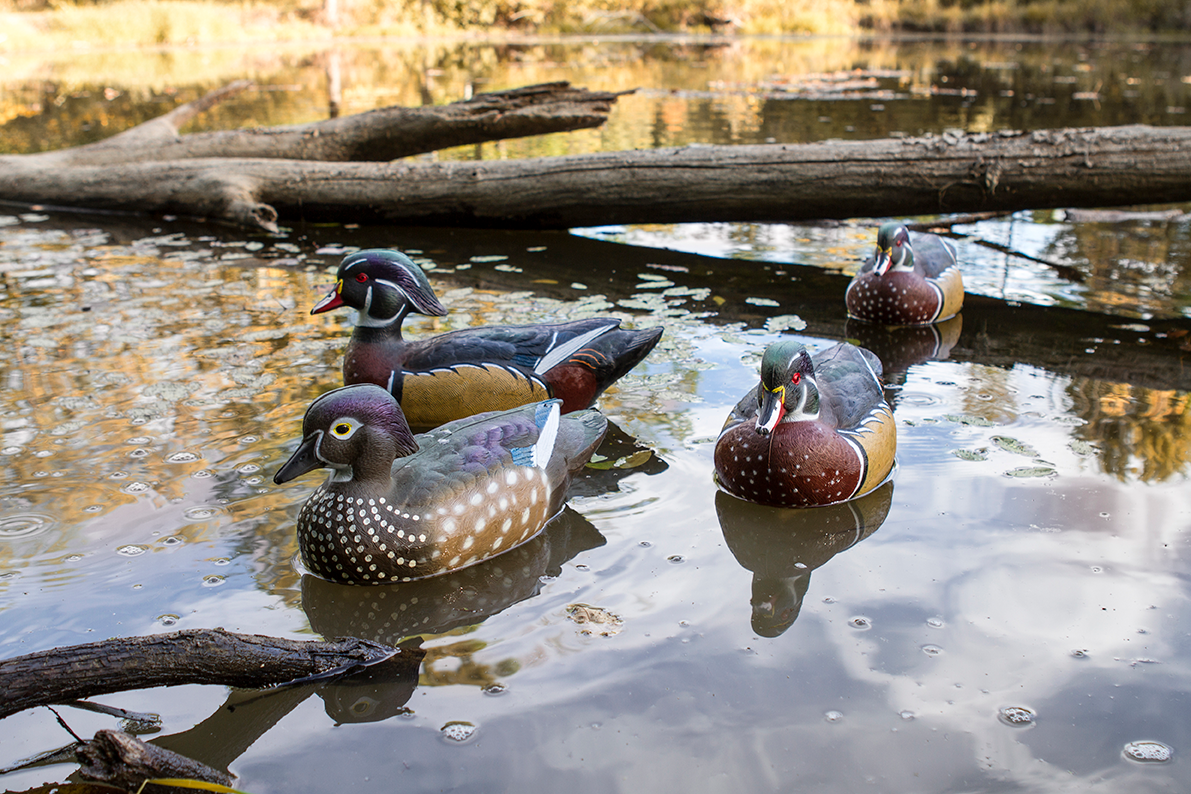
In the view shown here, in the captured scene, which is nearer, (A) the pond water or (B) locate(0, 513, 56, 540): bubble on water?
(A) the pond water

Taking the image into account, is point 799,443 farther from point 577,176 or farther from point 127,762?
point 577,176

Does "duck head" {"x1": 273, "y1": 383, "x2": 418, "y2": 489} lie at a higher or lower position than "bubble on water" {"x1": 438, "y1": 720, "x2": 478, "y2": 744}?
higher

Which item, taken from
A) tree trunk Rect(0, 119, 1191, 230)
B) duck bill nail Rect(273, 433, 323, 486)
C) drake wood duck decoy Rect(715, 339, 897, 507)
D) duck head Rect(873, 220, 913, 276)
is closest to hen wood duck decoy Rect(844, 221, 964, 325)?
duck head Rect(873, 220, 913, 276)

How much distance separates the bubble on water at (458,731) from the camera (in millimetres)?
2658

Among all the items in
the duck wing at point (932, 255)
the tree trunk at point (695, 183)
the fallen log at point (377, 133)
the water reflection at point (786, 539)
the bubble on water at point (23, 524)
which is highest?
the fallen log at point (377, 133)

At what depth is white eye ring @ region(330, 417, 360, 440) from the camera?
3.31 metres

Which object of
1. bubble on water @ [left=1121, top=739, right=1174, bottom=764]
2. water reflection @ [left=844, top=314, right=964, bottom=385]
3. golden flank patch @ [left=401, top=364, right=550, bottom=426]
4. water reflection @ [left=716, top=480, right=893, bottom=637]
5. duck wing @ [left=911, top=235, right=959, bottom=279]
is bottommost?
bubble on water @ [left=1121, top=739, right=1174, bottom=764]

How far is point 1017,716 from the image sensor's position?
8.97ft

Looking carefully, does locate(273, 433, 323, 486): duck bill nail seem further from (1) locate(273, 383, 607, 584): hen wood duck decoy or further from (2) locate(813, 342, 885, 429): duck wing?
(2) locate(813, 342, 885, 429): duck wing

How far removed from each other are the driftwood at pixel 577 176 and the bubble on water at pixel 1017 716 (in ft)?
17.3

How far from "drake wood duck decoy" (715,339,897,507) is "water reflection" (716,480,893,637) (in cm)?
5

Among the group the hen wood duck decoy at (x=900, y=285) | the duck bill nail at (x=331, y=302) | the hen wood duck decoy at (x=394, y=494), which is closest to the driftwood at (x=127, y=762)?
the hen wood duck decoy at (x=394, y=494)

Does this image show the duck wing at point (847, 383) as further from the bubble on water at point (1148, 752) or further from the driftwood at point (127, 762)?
the driftwood at point (127, 762)

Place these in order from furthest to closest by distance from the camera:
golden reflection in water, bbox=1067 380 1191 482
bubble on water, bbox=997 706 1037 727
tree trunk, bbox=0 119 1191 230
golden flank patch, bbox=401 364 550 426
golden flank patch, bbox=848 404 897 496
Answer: tree trunk, bbox=0 119 1191 230 → golden flank patch, bbox=401 364 550 426 → golden reflection in water, bbox=1067 380 1191 482 → golden flank patch, bbox=848 404 897 496 → bubble on water, bbox=997 706 1037 727
